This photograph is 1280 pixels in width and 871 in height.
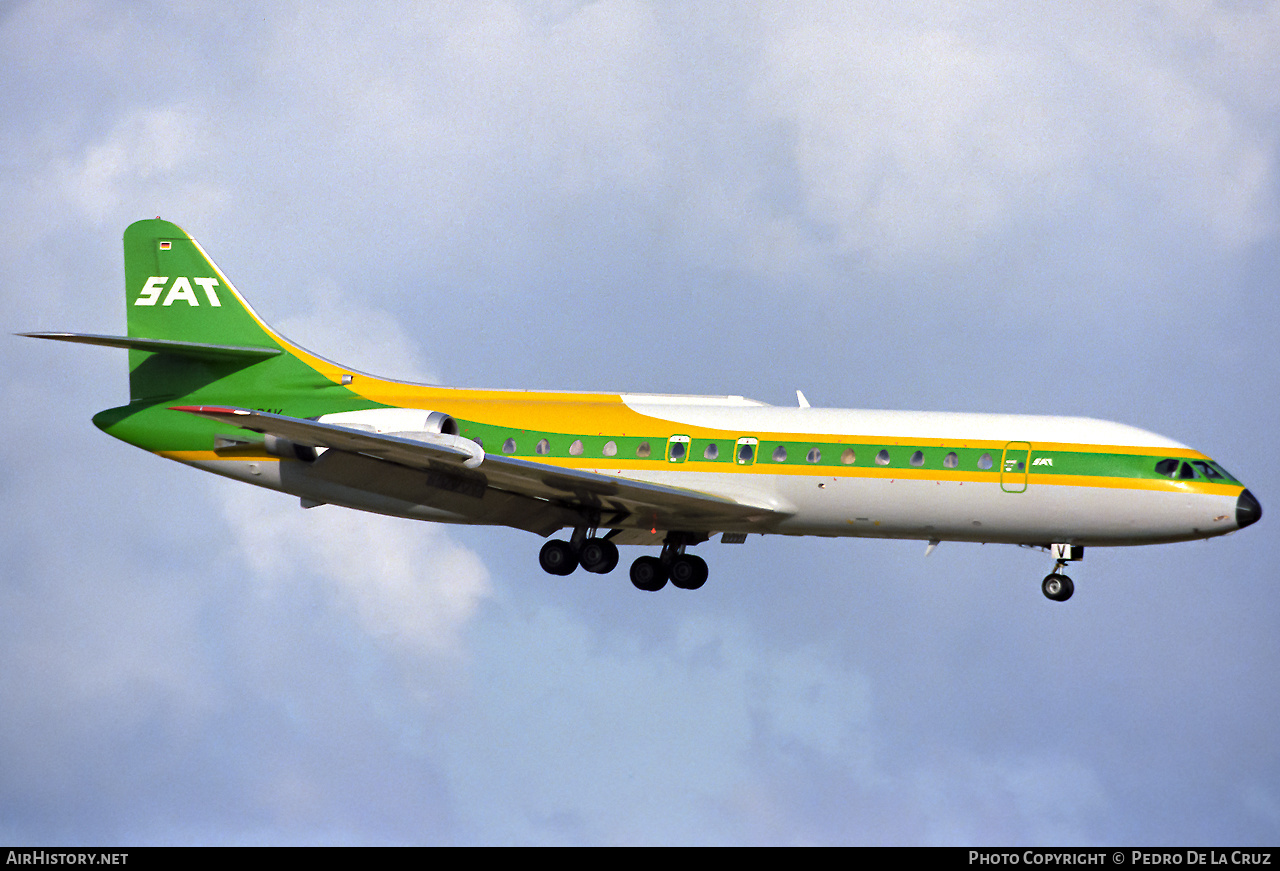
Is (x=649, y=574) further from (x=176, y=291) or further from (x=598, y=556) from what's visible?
(x=176, y=291)

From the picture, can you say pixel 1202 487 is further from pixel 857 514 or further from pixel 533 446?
pixel 533 446

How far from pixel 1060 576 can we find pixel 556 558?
11450 millimetres

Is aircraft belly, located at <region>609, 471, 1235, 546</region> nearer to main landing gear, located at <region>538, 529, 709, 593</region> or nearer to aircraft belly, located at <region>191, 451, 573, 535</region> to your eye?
main landing gear, located at <region>538, 529, 709, 593</region>

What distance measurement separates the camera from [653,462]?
140 ft

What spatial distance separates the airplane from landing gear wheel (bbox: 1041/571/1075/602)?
0.12 ft

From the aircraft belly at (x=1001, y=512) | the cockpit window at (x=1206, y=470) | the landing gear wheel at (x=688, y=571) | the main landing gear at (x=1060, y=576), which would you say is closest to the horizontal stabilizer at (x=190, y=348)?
the landing gear wheel at (x=688, y=571)

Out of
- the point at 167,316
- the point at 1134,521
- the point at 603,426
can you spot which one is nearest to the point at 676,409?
the point at 603,426

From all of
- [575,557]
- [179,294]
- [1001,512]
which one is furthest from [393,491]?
[1001,512]

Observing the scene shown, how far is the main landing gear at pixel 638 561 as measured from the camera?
144 ft

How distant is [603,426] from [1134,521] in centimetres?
1193
